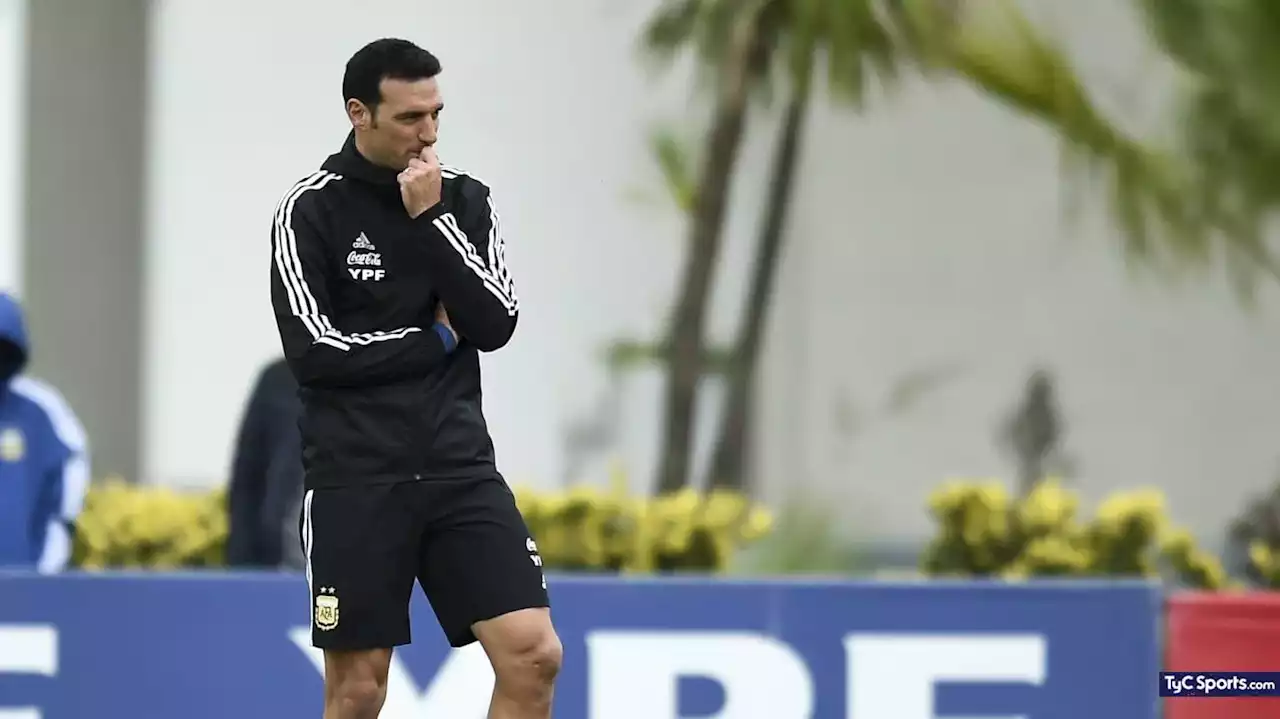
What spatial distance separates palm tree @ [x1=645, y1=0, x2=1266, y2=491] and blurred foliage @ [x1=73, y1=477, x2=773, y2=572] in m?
1.56

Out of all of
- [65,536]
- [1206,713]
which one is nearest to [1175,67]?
[1206,713]

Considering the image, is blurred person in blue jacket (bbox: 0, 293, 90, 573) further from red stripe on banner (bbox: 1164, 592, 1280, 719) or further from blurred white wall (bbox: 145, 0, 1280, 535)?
red stripe on banner (bbox: 1164, 592, 1280, 719)

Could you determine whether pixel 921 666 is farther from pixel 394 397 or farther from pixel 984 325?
pixel 984 325

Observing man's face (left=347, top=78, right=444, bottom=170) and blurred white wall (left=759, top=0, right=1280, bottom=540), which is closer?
man's face (left=347, top=78, right=444, bottom=170)

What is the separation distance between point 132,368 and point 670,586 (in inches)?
218

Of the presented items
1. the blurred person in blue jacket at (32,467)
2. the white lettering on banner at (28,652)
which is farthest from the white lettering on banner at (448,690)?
the blurred person in blue jacket at (32,467)

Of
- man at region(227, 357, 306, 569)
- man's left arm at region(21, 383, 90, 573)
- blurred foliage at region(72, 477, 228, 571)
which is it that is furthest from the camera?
blurred foliage at region(72, 477, 228, 571)

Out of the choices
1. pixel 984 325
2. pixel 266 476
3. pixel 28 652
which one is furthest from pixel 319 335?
pixel 984 325

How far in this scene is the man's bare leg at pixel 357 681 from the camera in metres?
4.64

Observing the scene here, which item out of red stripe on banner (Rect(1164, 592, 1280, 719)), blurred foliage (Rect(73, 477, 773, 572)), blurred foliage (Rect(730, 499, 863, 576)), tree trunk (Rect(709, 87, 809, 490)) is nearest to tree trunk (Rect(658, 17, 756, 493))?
tree trunk (Rect(709, 87, 809, 490))

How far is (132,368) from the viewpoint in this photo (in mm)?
11250

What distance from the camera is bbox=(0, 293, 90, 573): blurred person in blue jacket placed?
724 cm

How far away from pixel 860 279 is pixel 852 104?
85cm

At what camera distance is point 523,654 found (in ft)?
14.8
